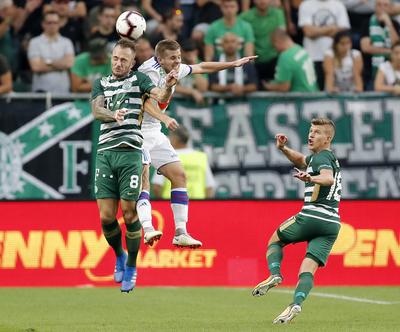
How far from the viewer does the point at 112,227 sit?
12.6 metres

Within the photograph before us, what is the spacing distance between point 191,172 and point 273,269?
17.6 feet

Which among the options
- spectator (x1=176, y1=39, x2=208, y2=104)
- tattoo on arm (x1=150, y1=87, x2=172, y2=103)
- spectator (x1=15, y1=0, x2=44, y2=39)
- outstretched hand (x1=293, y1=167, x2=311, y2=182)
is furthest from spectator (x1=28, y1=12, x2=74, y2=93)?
outstretched hand (x1=293, y1=167, x2=311, y2=182)

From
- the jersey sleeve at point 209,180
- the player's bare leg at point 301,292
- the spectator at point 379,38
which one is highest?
the spectator at point 379,38

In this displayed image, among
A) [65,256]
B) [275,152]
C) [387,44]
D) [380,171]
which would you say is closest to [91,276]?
[65,256]

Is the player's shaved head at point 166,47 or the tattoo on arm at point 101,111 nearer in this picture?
the tattoo on arm at point 101,111

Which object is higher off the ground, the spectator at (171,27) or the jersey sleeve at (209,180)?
the spectator at (171,27)

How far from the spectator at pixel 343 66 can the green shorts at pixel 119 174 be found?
24.3 feet

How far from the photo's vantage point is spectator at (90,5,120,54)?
62.6 ft

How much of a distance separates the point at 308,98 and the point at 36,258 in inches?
192

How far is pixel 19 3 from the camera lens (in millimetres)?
19875

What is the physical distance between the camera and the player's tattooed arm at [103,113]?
38.3ft

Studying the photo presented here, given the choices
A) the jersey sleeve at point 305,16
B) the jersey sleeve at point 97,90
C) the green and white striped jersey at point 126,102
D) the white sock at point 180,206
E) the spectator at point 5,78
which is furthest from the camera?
the jersey sleeve at point 305,16

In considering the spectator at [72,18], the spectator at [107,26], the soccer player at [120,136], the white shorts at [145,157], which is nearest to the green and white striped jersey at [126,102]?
the soccer player at [120,136]

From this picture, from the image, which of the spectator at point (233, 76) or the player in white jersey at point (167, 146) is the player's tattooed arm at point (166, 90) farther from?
the spectator at point (233, 76)
